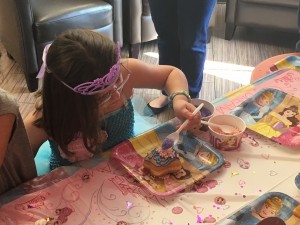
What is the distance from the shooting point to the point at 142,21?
2.52 m

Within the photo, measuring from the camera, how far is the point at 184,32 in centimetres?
179

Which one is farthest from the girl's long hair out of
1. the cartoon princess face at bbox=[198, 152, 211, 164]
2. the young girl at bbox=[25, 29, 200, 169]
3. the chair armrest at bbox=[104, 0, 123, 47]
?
the chair armrest at bbox=[104, 0, 123, 47]

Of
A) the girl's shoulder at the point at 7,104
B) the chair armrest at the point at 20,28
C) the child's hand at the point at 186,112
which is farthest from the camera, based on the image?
the chair armrest at the point at 20,28

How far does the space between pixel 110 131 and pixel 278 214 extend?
0.48 metres

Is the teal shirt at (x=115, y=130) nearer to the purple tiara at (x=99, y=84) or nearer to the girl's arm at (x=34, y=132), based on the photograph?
the girl's arm at (x=34, y=132)

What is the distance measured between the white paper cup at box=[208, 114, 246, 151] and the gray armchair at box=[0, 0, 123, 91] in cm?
138

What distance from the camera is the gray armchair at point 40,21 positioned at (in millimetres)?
2135

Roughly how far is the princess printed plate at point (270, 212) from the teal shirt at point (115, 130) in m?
0.38

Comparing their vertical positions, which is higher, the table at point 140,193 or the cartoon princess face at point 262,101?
the cartoon princess face at point 262,101

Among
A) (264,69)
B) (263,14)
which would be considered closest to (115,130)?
(264,69)

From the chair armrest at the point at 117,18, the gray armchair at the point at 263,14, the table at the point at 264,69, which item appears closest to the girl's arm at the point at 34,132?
the table at the point at 264,69

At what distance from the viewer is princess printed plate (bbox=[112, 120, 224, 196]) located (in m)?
0.89

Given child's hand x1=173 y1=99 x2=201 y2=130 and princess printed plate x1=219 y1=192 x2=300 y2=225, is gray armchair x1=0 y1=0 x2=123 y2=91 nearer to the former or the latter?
→ child's hand x1=173 y1=99 x2=201 y2=130

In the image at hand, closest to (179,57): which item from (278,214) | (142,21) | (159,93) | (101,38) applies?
(159,93)
